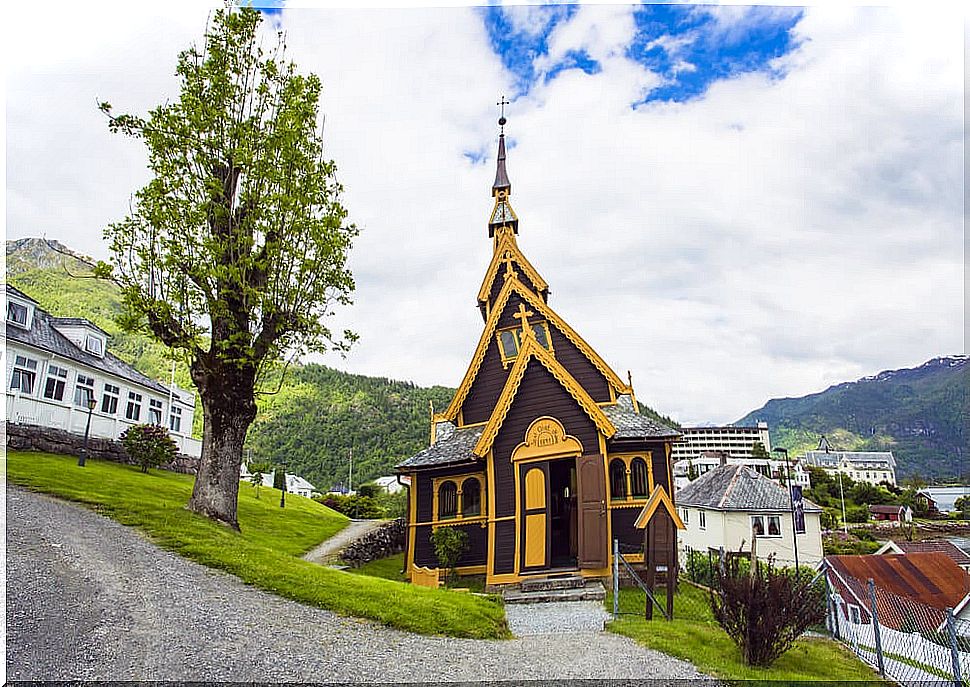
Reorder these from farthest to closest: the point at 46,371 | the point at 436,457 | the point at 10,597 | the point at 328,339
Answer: the point at 46,371 < the point at 436,457 < the point at 328,339 < the point at 10,597

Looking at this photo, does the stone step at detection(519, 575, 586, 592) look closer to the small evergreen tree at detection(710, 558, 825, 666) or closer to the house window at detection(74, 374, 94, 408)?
the small evergreen tree at detection(710, 558, 825, 666)

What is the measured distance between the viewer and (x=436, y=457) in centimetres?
1388

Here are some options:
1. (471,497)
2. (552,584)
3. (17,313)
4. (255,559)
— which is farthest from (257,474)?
(552,584)

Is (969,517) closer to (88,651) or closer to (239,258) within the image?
(88,651)

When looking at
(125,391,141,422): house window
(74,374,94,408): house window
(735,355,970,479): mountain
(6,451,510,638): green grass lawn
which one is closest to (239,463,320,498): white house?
(125,391,141,422): house window

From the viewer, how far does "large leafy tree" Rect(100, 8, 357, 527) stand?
36.4 feet

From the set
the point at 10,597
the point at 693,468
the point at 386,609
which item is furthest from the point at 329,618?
the point at 693,468

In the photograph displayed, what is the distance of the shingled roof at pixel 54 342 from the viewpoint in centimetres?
1671

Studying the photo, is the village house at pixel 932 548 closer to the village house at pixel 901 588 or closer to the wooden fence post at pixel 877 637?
the village house at pixel 901 588

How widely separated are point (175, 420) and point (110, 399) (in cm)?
424

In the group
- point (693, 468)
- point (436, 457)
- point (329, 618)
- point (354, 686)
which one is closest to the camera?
point (354, 686)

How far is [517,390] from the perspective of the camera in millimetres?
12430

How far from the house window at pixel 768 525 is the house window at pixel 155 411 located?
19.4 m

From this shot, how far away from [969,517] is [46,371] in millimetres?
20502
